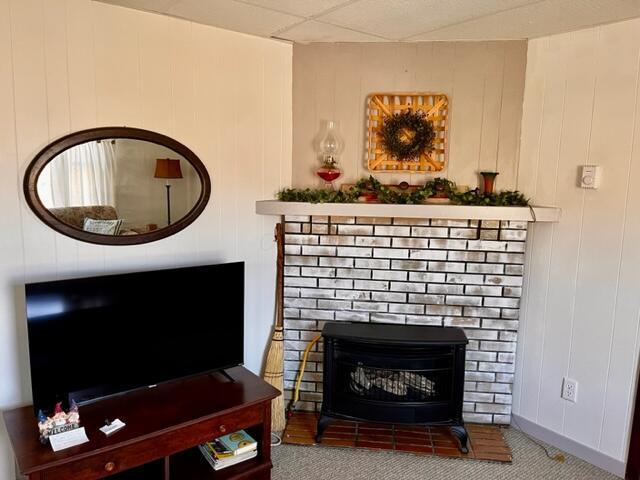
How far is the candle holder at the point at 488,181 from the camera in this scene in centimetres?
269

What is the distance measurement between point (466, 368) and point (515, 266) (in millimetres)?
672

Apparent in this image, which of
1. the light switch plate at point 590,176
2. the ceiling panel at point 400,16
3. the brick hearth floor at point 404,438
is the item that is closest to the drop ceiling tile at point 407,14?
the ceiling panel at point 400,16

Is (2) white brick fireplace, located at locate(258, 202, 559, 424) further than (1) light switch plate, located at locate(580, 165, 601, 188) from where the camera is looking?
Yes

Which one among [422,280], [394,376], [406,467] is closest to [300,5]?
[422,280]

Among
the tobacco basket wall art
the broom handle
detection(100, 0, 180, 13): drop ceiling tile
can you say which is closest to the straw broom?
the broom handle

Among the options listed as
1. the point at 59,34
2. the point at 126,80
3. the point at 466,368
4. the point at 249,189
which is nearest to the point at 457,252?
the point at 466,368

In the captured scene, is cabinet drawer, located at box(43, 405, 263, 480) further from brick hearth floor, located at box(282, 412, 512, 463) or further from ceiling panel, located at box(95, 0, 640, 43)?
ceiling panel, located at box(95, 0, 640, 43)

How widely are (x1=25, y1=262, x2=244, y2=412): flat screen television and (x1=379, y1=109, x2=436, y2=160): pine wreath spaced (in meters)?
1.11

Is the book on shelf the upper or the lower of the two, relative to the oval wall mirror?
lower

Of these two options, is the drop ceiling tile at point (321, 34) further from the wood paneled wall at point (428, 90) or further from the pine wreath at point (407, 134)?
the pine wreath at point (407, 134)

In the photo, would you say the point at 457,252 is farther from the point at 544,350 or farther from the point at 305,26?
the point at 305,26

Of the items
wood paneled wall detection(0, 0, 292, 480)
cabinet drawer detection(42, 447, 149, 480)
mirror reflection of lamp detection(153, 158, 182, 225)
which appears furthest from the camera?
mirror reflection of lamp detection(153, 158, 182, 225)

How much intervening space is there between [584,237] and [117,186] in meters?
2.39

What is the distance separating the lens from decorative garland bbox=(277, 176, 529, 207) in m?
2.67
